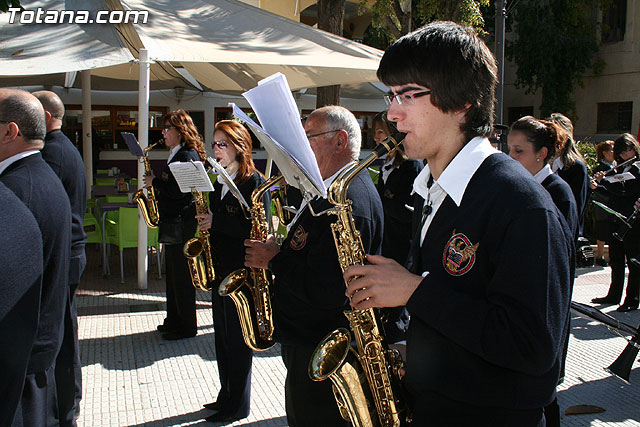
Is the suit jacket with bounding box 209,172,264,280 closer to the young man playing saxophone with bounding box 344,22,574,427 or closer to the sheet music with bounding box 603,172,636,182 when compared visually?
the young man playing saxophone with bounding box 344,22,574,427

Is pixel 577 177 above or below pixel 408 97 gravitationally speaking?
below

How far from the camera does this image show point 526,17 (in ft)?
74.1

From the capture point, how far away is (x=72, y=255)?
12.3ft

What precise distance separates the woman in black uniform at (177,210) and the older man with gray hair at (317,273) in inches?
105

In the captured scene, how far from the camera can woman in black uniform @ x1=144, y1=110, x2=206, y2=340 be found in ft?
17.5

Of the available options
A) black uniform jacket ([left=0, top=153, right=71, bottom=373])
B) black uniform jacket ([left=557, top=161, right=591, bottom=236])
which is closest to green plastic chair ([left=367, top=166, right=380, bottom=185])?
black uniform jacket ([left=557, top=161, right=591, bottom=236])

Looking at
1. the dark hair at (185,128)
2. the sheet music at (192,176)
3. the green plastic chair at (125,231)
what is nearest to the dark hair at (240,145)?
the sheet music at (192,176)

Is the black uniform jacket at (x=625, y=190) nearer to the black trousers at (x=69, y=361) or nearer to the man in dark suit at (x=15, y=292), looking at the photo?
the black trousers at (x=69, y=361)

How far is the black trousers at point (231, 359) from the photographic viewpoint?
3936 millimetres

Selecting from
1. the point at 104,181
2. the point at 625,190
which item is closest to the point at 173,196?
the point at 625,190

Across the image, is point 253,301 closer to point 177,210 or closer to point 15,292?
point 15,292

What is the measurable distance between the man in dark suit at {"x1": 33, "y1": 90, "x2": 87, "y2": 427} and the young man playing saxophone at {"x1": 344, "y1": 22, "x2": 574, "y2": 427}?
2710mm

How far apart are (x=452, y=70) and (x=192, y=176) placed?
129 inches

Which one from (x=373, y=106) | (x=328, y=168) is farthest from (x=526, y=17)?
(x=328, y=168)
